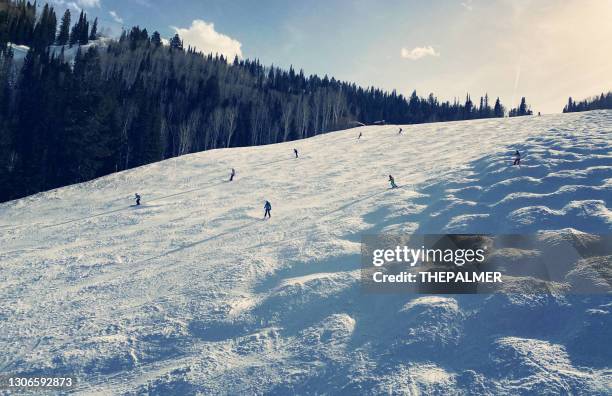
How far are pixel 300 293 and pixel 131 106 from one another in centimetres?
6287

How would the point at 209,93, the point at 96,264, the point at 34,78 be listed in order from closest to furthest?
the point at 96,264, the point at 34,78, the point at 209,93

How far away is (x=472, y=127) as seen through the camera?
44.4m

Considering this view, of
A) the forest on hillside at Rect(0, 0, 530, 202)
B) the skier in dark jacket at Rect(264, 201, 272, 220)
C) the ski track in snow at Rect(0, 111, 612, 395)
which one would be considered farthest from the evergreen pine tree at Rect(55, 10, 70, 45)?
the skier in dark jacket at Rect(264, 201, 272, 220)

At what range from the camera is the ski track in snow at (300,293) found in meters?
10.8

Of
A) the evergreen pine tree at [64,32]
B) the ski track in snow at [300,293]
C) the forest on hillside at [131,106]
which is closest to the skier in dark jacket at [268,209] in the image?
the ski track in snow at [300,293]

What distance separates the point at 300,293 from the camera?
14.7 metres

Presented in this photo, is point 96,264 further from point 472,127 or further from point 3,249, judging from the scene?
point 472,127

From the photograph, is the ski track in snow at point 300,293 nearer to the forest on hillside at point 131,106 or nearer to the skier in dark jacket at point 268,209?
the skier in dark jacket at point 268,209

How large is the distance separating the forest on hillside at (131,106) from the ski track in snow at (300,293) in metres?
21.5

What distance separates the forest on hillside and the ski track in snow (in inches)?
847

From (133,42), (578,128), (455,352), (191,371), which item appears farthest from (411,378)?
(133,42)

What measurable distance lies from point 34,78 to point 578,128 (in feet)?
299

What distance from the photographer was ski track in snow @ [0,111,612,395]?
35.3ft

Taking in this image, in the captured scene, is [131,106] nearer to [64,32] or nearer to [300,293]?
[300,293]
